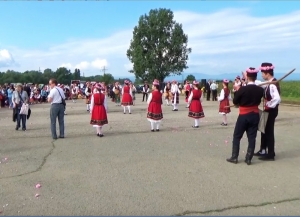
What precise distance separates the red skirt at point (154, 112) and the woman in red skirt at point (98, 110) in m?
1.73

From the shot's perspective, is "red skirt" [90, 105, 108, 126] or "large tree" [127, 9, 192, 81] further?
"large tree" [127, 9, 192, 81]

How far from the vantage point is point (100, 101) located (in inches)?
475

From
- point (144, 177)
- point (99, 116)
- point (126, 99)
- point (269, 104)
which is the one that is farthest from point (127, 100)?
point (144, 177)

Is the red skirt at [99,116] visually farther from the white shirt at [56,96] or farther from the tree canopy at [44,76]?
the tree canopy at [44,76]

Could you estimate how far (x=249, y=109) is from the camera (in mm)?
7426

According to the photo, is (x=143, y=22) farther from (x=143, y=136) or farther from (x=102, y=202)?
(x=102, y=202)

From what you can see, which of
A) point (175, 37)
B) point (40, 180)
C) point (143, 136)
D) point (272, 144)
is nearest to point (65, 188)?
point (40, 180)

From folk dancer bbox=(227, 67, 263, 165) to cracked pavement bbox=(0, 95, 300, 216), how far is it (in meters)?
0.39

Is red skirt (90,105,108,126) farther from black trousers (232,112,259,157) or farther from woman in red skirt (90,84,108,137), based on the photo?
black trousers (232,112,259,157)

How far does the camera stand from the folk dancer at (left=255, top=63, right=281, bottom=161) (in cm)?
768

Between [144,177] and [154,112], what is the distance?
6470 millimetres

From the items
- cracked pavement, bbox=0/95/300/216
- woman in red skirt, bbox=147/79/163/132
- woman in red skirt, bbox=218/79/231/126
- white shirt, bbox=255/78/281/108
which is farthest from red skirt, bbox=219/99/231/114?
white shirt, bbox=255/78/281/108

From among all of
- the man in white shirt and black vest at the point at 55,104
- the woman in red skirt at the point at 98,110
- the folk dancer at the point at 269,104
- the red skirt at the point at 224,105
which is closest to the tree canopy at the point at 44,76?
the red skirt at the point at 224,105

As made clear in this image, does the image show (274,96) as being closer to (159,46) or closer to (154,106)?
(154,106)
